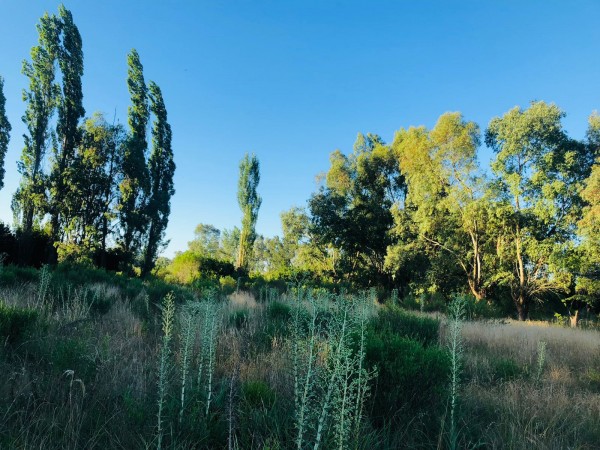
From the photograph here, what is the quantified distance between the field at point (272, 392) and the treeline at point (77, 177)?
16.9 meters

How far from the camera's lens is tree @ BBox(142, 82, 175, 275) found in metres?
22.9

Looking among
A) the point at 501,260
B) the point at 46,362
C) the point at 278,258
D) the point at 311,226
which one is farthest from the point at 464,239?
the point at 278,258

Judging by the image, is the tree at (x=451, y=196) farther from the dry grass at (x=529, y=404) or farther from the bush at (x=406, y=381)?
the bush at (x=406, y=381)

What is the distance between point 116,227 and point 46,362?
20304 mm

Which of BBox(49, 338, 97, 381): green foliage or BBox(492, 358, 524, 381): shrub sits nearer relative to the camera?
BBox(49, 338, 97, 381): green foliage

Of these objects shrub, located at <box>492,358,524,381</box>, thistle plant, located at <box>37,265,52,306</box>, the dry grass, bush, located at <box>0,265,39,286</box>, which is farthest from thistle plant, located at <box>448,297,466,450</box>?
bush, located at <box>0,265,39,286</box>

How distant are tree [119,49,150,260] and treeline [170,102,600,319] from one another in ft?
12.7

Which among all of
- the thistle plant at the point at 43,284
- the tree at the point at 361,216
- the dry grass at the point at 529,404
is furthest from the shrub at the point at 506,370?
the tree at the point at 361,216

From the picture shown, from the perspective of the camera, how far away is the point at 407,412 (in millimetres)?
2846

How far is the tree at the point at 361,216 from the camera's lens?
938 inches

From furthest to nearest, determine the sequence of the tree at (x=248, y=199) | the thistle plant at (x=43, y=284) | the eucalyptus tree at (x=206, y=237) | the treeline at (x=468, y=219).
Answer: the eucalyptus tree at (x=206, y=237)
the tree at (x=248, y=199)
the treeline at (x=468, y=219)
the thistle plant at (x=43, y=284)

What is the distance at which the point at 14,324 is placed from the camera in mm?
3756

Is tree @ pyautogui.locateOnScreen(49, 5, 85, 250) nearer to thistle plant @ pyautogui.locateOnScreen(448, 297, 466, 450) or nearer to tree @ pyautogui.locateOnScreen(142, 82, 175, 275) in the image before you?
tree @ pyautogui.locateOnScreen(142, 82, 175, 275)

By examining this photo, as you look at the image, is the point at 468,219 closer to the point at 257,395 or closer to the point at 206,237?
the point at 257,395
